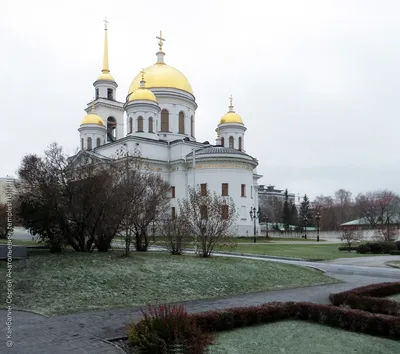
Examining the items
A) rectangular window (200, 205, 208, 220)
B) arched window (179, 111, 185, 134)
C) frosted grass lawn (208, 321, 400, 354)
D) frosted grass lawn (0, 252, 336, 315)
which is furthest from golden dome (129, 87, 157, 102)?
frosted grass lawn (208, 321, 400, 354)

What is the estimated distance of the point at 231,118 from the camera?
174ft

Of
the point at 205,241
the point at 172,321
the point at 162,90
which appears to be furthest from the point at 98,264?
the point at 162,90

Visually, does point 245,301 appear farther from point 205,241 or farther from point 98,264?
point 205,241

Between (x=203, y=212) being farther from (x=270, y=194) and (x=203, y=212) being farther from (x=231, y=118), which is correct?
(x=270, y=194)

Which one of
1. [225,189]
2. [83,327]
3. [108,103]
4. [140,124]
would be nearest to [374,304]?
[83,327]

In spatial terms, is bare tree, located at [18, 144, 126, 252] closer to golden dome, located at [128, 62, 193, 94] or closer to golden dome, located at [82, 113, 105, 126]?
golden dome, located at [82, 113, 105, 126]

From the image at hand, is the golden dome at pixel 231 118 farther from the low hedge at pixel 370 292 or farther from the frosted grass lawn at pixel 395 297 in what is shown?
the frosted grass lawn at pixel 395 297

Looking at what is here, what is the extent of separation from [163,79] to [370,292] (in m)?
43.5

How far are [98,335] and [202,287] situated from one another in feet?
17.7

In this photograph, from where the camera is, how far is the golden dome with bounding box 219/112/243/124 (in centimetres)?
5306

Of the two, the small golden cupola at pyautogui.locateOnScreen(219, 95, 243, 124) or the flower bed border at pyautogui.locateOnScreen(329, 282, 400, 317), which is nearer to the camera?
the flower bed border at pyautogui.locateOnScreen(329, 282, 400, 317)

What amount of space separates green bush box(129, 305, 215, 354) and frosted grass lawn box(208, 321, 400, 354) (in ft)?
4.06

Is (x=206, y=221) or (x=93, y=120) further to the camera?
(x=93, y=120)

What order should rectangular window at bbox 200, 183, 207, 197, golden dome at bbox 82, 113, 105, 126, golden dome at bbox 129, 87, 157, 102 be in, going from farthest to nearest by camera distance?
golden dome at bbox 82, 113, 105, 126 → golden dome at bbox 129, 87, 157, 102 → rectangular window at bbox 200, 183, 207, 197
